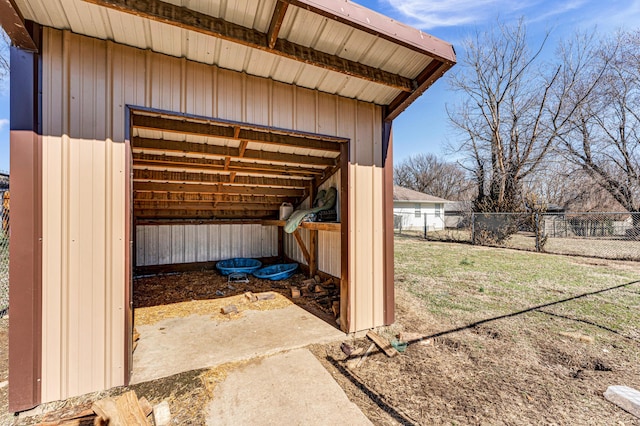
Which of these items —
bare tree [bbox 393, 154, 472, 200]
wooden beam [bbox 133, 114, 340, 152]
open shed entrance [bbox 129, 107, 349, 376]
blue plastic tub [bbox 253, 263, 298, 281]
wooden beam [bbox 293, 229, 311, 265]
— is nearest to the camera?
wooden beam [bbox 133, 114, 340, 152]

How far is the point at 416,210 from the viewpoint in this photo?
65.3ft

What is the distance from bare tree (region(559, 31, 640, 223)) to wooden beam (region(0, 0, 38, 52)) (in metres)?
16.6

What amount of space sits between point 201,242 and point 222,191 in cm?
179

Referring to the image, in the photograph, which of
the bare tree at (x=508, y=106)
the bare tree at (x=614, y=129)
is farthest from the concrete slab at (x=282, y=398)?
the bare tree at (x=614, y=129)

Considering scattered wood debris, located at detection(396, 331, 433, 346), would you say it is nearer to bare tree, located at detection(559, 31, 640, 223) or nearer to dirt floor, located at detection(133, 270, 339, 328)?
dirt floor, located at detection(133, 270, 339, 328)

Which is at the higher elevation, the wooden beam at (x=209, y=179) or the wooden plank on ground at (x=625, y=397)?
the wooden beam at (x=209, y=179)

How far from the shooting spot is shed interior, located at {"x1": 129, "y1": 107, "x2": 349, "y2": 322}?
A: 11.7 ft

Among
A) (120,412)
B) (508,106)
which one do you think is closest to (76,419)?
(120,412)

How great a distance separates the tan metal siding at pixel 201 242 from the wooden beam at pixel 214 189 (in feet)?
4.65

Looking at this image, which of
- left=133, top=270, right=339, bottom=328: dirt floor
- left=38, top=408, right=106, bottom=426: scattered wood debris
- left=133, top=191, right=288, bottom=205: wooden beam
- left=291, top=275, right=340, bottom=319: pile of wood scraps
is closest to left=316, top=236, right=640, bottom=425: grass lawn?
left=291, top=275, right=340, bottom=319: pile of wood scraps

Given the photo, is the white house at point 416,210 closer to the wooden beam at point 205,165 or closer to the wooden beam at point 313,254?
the wooden beam at point 313,254

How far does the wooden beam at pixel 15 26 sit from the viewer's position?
1616 millimetres

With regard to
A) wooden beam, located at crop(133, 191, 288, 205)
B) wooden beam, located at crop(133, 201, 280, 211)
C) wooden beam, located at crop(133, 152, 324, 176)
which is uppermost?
wooden beam, located at crop(133, 152, 324, 176)

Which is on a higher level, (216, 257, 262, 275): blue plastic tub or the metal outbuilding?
the metal outbuilding
